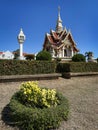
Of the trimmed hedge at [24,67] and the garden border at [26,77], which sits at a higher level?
the trimmed hedge at [24,67]

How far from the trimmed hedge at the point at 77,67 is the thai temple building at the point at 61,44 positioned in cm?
1584

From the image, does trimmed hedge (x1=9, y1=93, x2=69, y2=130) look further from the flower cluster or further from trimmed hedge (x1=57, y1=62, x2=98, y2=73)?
trimmed hedge (x1=57, y1=62, x2=98, y2=73)

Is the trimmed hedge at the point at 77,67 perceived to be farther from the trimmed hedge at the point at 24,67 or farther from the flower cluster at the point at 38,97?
the flower cluster at the point at 38,97

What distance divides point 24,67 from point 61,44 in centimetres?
2248

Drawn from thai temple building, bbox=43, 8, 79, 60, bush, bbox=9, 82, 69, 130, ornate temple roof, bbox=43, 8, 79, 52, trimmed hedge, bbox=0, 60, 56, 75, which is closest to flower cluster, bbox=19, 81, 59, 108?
bush, bbox=9, 82, 69, 130

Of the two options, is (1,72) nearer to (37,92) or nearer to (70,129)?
(37,92)

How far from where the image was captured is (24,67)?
1333 cm

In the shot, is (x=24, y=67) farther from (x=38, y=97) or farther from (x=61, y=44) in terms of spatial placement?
(x=61, y=44)

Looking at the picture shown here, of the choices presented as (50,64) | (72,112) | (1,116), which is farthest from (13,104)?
(50,64)

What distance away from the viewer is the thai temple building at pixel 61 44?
34812 mm

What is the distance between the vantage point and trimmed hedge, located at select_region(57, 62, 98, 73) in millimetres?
16266

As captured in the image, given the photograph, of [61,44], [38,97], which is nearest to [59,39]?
[61,44]

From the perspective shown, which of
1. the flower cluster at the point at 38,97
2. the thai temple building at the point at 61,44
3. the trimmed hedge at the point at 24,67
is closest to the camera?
the flower cluster at the point at 38,97

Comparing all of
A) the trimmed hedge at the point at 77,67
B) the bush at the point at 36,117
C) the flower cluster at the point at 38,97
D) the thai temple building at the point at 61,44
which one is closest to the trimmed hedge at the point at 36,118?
the bush at the point at 36,117
